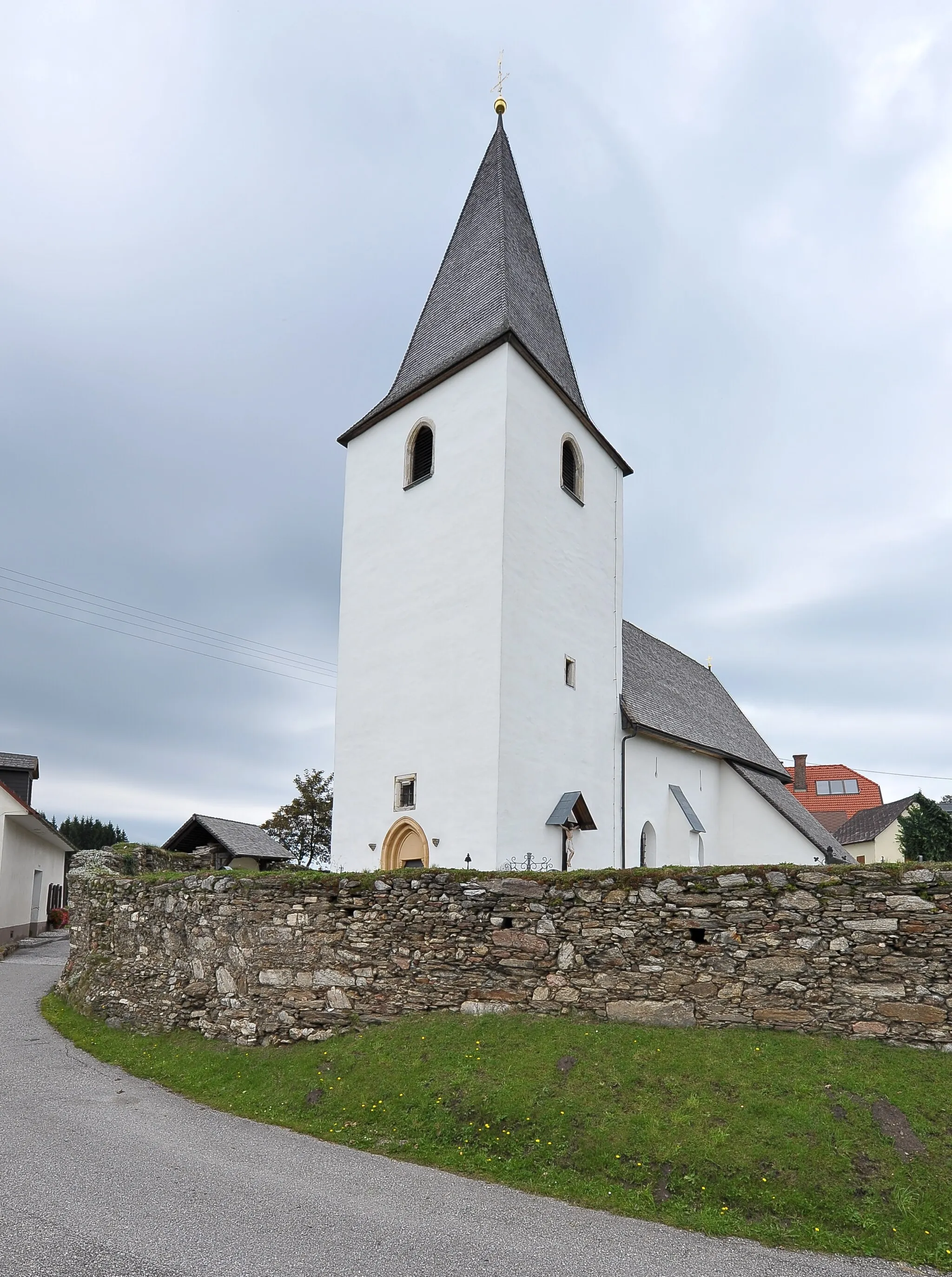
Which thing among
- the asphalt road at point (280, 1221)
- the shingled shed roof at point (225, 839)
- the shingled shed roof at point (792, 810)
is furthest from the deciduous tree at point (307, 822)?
the asphalt road at point (280, 1221)

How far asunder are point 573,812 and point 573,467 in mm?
8270

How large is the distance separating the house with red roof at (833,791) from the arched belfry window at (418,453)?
37.0 m

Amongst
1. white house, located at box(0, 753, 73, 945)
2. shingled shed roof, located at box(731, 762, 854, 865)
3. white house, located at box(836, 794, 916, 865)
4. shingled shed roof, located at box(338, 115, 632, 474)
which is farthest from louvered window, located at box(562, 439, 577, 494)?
white house, located at box(836, 794, 916, 865)

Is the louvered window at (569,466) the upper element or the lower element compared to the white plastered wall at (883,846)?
upper

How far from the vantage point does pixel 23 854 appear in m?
29.4

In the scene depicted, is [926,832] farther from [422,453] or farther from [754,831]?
[422,453]

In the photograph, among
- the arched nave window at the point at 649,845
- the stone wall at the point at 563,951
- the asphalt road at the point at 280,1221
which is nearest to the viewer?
the asphalt road at the point at 280,1221

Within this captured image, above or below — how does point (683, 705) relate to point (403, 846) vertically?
above

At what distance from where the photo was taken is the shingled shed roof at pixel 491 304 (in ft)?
64.7

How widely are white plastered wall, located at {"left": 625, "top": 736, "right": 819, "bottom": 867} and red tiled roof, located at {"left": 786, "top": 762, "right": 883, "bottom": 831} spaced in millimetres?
26153

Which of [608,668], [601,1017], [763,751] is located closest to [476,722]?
[608,668]

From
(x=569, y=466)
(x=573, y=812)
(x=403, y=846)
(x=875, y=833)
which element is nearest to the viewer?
(x=403, y=846)

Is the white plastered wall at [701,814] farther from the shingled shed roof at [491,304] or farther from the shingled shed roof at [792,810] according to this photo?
the shingled shed roof at [491,304]

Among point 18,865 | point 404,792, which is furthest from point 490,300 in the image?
point 18,865
